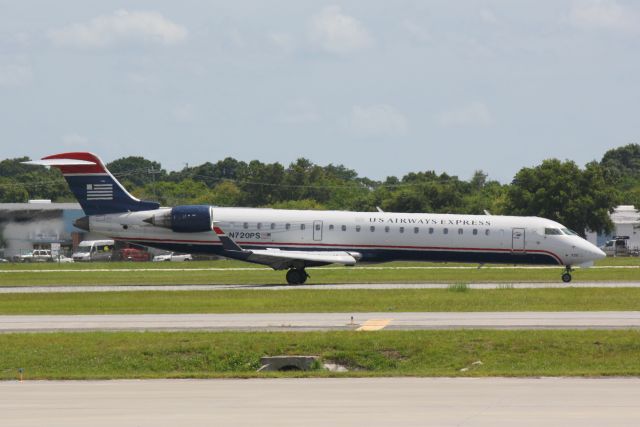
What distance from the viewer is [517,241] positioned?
49000mm

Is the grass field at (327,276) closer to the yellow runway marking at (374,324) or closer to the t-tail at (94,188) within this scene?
the t-tail at (94,188)

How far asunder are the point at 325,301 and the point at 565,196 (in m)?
68.1

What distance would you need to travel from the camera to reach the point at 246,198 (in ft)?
466

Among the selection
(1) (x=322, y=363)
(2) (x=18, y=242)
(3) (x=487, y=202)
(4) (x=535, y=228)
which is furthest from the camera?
(3) (x=487, y=202)

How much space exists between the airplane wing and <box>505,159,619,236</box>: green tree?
56468 millimetres

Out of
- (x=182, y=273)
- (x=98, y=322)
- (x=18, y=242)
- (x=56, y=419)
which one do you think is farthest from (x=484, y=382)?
(x=18, y=242)

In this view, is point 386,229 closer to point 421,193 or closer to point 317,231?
point 317,231

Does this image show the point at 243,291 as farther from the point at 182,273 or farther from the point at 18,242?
the point at 18,242

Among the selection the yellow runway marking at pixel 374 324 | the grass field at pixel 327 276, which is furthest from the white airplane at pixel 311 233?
the yellow runway marking at pixel 374 324

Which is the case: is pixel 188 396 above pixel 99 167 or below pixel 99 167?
below

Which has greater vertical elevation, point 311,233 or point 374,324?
point 311,233

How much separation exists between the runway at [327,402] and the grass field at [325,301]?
14707 mm

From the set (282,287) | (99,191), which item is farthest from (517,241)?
(99,191)

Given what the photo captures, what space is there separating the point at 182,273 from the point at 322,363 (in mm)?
39583
